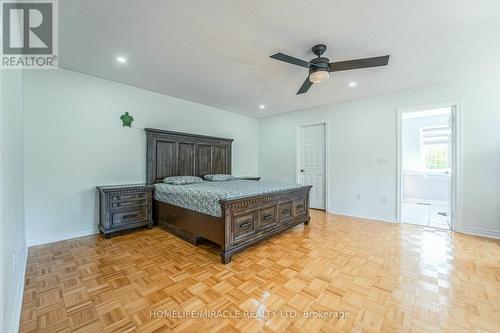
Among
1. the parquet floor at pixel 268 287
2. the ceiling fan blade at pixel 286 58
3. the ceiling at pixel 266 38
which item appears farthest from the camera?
the ceiling fan blade at pixel 286 58

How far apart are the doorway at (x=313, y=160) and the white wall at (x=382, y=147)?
0.19 m

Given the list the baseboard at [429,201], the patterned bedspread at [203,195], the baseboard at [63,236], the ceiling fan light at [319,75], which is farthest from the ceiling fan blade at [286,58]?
the baseboard at [429,201]

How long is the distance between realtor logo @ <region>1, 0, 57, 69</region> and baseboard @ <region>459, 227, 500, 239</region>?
216 inches

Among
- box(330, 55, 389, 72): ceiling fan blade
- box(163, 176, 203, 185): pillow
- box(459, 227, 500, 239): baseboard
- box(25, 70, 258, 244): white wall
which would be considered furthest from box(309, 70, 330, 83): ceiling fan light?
box(459, 227, 500, 239): baseboard

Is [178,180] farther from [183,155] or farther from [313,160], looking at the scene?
[313,160]

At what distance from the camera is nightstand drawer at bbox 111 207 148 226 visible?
294cm

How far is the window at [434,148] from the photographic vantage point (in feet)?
17.5

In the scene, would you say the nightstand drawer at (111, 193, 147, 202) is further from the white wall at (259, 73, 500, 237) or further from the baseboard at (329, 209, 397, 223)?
the baseboard at (329, 209, 397, 223)

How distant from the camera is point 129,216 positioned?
10.1ft

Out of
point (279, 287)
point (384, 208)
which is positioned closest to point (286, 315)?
point (279, 287)

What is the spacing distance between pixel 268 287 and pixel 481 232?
3504 millimetres

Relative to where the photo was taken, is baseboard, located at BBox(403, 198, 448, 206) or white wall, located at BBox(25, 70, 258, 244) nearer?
white wall, located at BBox(25, 70, 258, 244)

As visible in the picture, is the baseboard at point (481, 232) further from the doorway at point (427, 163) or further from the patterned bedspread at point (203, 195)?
the patterned bedspread at point (203, 195)

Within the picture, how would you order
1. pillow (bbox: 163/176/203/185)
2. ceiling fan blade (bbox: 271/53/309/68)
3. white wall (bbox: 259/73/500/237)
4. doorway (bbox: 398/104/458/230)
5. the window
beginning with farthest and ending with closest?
the window, doorway (bbox: 398/104/458/230), pillow (bbox: 163/176/203/185), white wall (bbox: 259/73/500/237), ceiling fan blade (bbox: 271/53/309/68)
